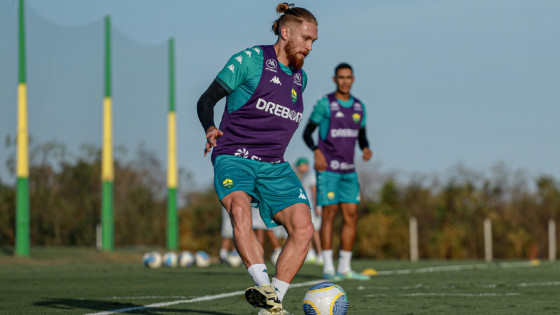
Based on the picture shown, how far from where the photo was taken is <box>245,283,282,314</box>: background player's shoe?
4762 mm

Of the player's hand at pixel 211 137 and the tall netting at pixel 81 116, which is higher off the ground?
the tall netting at pixel 81 116

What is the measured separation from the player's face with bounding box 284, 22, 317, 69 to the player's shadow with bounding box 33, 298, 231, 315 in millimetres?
1865

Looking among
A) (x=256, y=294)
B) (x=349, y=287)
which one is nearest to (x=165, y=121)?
(x=349, y=287)

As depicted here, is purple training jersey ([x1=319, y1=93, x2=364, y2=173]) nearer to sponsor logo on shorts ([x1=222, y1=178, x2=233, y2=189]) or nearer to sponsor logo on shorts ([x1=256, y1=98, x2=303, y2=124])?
sponsor logo on shorts ([x1=256, y1=98, x2=303, y2=124])

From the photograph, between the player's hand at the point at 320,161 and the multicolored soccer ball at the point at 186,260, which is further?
the multicolored soccer ball at the point at 186,260

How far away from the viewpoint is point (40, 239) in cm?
2314

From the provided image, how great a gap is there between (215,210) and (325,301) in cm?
3033

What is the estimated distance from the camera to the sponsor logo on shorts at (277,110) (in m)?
5.48

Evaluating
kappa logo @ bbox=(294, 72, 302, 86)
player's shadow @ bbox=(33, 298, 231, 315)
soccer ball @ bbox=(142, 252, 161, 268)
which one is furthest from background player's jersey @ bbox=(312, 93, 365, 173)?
soccer ball @ bbox=(142, 252, 161, 268)

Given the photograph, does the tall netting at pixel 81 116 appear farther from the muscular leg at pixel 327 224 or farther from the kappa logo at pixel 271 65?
the kappa logo at pixel 271 65

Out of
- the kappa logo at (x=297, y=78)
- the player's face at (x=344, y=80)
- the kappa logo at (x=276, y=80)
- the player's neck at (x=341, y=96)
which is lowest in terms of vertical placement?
the kappa logo at (x=276, y=80)

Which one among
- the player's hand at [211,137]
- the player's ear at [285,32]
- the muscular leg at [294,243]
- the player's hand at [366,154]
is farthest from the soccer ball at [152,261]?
the player's hand at [211,137]

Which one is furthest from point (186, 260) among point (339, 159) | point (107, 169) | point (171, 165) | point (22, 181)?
point (171, 165)

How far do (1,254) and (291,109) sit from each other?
45.3 feet
